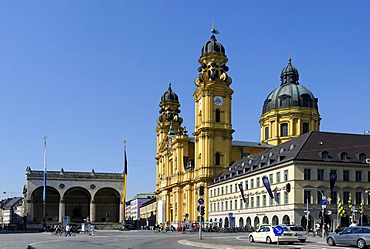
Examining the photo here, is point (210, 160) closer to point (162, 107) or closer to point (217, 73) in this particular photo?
point (217, 73)

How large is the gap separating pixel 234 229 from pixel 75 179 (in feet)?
213

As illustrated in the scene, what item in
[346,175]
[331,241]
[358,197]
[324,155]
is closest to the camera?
[331,241]

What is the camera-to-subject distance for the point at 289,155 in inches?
3228

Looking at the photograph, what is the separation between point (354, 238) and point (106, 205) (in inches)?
4455

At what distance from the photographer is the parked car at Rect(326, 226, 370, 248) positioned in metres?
36.7

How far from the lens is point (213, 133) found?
11638cm

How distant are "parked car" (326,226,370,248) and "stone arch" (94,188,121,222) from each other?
108468mm

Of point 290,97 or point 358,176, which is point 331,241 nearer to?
point 358,176

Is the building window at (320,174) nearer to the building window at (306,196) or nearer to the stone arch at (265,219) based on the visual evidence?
the building window at (306,196)

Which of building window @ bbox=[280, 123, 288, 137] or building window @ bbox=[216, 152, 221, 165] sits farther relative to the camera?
building window @ bbox=[280, 123, 288, 137]

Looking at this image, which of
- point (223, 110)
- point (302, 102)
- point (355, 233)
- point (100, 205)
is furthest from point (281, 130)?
point (355, 233)

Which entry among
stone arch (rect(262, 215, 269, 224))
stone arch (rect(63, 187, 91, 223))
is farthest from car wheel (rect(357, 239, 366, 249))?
stone arch (rect(63, 187, 91, 223))

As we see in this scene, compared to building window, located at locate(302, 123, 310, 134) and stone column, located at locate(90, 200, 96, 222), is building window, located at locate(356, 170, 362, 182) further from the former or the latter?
stone column, located at locate(90, 200, 96, 222)

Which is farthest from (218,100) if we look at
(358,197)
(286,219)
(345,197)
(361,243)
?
(361,243)
